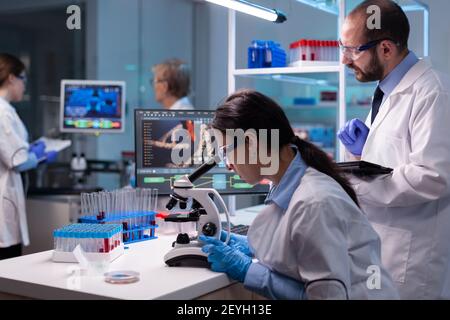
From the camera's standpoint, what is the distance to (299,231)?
1.51 meters

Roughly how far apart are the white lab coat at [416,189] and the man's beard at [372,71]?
107 millimetres

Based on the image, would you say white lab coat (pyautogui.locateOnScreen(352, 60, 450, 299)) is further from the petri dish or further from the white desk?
the petri dish

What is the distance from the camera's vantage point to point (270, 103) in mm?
1691

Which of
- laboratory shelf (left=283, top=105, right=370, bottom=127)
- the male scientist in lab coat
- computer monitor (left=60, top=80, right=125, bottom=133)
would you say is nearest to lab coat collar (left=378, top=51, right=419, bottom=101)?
the male scientist in lab coat

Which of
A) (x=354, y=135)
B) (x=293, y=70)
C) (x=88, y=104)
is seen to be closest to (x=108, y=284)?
(x=354, y=135)

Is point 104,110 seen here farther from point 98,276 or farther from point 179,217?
point 98,276

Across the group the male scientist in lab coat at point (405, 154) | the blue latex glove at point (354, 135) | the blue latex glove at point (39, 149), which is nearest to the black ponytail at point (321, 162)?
the male scientist in lab coat at point (405, 154)

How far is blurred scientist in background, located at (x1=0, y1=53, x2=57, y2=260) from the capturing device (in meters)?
3.66

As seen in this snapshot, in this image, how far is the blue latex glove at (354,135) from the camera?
2.30 meters

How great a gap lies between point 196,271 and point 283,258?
1.12 feet

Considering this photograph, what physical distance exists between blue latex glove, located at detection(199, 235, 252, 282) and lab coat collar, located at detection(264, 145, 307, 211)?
0.67 feet

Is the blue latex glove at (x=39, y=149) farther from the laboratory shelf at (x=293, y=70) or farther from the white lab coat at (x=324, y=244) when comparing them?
the white lab coat at (x=324, y=244)

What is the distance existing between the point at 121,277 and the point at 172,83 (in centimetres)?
227

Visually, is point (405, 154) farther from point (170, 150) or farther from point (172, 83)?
point (172, 83)
